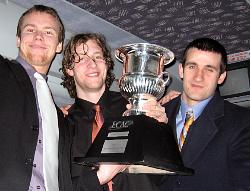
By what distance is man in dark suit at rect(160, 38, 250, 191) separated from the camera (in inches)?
76.6

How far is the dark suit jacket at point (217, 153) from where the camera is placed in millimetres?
1932

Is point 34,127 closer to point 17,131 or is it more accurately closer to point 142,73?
point 17,131

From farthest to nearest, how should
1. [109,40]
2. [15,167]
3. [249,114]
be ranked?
[109,40]
[249,114]
[15,167]

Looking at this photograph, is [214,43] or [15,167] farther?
[214,43]

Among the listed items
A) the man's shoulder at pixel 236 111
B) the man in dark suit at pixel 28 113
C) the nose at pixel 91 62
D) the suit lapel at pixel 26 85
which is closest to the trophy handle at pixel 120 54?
the nose at pixel 91 62

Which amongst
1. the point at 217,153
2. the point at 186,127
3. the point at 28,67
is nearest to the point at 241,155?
the point at 217,153

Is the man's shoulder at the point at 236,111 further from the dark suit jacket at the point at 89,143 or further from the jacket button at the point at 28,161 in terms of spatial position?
the jacket button at the point at 28,161

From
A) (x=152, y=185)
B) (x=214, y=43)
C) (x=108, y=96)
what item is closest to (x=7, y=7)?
(x=108, y=96)

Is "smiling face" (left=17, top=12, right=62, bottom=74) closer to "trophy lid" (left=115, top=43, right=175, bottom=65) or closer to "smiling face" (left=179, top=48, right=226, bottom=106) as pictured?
"trophy lid" (left=115, top=43, right=175, bottom=65)

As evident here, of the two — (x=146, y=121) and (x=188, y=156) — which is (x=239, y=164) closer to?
(x=188, y=156)

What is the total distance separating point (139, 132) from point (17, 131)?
0.54m

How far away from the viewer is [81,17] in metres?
3.27

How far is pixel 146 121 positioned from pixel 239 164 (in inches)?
24.6

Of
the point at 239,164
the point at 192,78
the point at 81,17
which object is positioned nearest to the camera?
the point at 239,164
